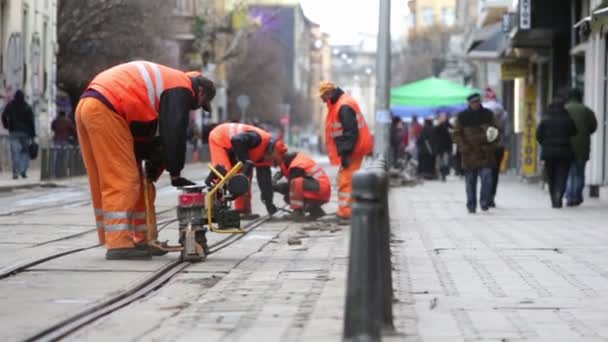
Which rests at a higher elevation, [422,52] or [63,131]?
[422,52]

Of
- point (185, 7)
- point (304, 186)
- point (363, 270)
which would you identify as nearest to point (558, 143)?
point (304, 186)

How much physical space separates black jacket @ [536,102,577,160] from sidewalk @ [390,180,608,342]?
1.04m

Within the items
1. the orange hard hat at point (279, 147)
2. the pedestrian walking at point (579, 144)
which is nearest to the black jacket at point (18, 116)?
the pedestrian walking at point (579, 144)

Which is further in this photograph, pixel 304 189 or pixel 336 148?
pixel 304 189

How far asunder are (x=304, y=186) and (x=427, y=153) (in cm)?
2028

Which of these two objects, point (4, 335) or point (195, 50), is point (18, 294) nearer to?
point (4, 335)

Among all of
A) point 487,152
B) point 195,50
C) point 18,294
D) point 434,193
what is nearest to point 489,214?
point 487,152

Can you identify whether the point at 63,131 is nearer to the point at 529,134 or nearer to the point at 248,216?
the point at 529,134

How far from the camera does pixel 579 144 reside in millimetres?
21656


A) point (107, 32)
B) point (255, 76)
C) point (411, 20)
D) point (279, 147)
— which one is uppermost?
point (411, 20)

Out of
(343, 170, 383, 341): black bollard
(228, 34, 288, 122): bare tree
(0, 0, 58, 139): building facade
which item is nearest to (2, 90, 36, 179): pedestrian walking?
(0, 0, 58, 139): building facade

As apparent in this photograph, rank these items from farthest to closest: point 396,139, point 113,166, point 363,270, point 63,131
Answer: point 396,139 < point 63,131 < point 113,166 < point 363,270

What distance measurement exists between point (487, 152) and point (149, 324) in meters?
12.7

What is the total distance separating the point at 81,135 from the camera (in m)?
11.7
